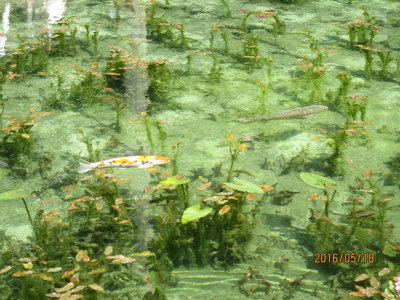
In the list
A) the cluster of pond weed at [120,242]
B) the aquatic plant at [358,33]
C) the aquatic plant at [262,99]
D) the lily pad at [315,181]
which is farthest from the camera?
the aquatic plant at [358,33]

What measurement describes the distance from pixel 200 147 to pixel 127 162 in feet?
2.75

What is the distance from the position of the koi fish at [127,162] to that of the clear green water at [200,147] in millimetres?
129

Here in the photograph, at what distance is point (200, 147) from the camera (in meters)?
4.58

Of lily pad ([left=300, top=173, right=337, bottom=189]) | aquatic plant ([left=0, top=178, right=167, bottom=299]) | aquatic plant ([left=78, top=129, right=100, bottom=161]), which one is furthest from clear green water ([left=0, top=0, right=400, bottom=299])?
lily pad ([left=300, top=173, right=337, bottom=189])

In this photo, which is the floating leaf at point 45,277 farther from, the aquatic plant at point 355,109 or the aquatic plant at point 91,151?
the aquatic plant at point 355,109

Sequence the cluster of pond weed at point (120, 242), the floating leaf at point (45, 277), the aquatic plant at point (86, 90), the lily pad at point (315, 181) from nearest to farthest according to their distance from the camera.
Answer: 1. the floating leaf at point (45, 277)
2. the cluster of pond weed at point (120, 242)
3. the lily pad at point (315, 181)
4. the aquatic plant at point (86, 90)

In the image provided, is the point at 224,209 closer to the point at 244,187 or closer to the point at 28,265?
the point at 244,187

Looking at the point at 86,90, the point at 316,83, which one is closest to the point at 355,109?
the point at 316,83

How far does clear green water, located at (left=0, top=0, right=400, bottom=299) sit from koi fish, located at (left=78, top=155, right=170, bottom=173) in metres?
0.13

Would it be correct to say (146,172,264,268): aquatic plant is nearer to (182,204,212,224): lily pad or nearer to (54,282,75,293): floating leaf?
(182,204,212,224): lily pad

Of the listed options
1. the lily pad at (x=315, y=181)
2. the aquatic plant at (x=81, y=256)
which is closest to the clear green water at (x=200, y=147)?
the aquatic plant at (x=81, y=256)

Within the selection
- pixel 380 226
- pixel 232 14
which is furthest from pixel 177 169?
pixel 232 14
